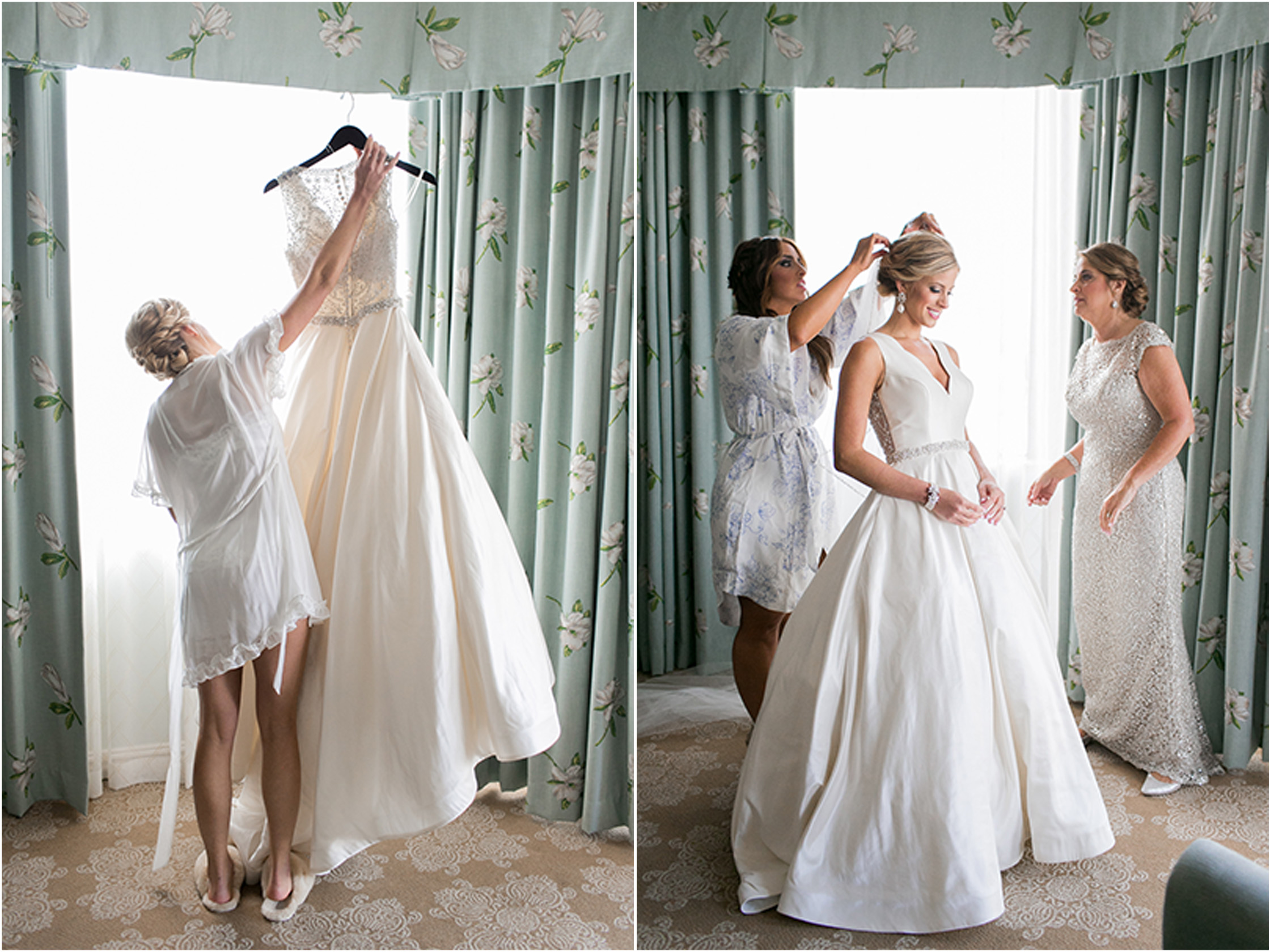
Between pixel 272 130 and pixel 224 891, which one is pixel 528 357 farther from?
pixel 224 891

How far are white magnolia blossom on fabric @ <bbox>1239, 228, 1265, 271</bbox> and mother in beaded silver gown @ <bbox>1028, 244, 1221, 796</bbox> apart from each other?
24 cm

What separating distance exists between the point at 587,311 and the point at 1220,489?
1.35 meters

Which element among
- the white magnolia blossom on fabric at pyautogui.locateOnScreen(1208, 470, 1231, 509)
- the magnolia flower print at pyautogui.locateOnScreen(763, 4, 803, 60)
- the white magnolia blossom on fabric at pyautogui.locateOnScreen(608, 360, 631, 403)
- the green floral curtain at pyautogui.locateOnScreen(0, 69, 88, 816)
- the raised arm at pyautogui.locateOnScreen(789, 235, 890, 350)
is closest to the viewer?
the magnolia flower print at pyautogui.locateOnScreen(763, 4, 803, 60)

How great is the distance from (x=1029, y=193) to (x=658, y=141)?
67cm

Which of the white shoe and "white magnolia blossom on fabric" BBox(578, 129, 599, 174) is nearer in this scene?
the white shoe

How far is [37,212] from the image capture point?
2111mm

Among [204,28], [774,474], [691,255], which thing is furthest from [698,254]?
[204,28]

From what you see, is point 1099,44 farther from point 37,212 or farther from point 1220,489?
point 37,212

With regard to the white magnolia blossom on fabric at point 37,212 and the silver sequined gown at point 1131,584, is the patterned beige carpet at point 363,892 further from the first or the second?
the white magnolia blossom on fabric at point 37,212

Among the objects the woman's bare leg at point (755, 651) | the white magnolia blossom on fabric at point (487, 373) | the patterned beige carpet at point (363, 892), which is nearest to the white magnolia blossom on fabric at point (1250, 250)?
the woman's bare leg at point (755, 651)

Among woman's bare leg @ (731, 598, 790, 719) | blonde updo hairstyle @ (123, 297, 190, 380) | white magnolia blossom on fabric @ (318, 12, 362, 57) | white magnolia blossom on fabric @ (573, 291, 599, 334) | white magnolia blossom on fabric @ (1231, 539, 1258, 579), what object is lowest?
woman's bare leg @ (731, 598, 790, 719)

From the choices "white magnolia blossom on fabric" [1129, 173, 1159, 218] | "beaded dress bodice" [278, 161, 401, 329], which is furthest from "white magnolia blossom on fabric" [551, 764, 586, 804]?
"white magnolia blossom on fabric" [1129, 173, 1159, 218]

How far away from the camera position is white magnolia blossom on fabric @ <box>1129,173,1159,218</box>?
4.88ft

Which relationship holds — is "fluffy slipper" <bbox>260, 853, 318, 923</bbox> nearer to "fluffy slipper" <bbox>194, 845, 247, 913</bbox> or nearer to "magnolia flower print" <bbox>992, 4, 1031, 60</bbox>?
"fluffy slipper" <bbox>194, 845, 247, 913</bbox>
